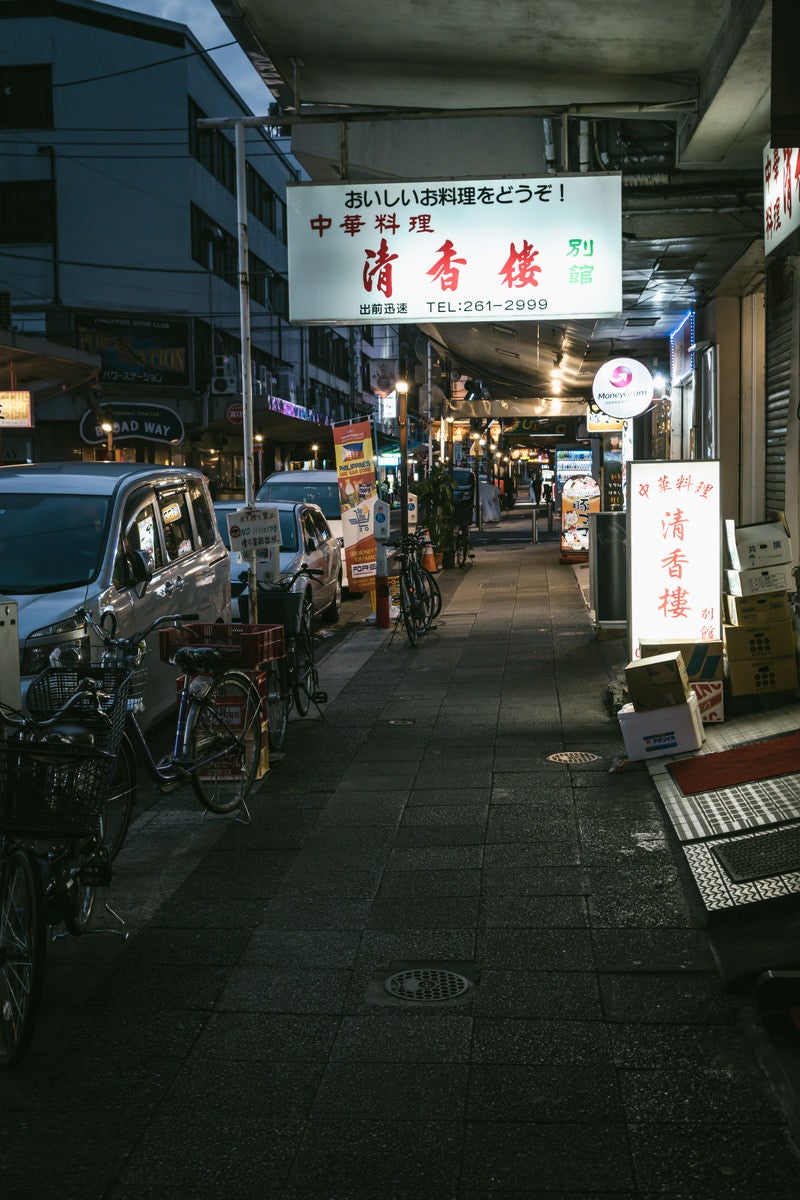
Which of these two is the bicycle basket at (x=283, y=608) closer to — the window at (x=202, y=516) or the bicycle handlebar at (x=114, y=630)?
the window at (x=202, y=516)

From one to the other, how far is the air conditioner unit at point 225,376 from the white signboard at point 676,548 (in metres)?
31.0

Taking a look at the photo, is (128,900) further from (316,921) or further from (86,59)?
(86,59)

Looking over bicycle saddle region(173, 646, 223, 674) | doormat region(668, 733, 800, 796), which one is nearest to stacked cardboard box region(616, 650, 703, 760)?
doormat region(668, 733, 800, 796)

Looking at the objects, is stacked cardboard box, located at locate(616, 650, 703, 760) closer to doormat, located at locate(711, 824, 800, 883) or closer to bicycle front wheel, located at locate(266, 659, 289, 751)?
doormat, located at locate(711, 824, 800, 883)

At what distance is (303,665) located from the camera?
1012 cm

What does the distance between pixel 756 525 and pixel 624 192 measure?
2.84 m

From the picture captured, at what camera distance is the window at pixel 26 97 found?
35688 millimetres

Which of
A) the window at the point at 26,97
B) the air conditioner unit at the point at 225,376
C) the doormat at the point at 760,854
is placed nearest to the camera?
the doormat at the point at 760,854

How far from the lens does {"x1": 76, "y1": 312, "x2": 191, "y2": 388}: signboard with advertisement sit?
36.1 m

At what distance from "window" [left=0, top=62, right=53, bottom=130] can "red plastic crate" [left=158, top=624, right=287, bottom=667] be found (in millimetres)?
32921

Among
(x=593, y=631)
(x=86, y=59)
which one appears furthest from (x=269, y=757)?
(x=86, y=59)

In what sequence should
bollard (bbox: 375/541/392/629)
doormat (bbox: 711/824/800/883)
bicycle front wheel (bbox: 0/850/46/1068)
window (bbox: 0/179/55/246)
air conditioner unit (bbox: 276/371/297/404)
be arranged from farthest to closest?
air conditioner unit (bbox: 276/371/297/404) < window (bbox: 0/179/55/246) < bollard (bbox: 375/541/392/629) < doormat (bbox: 711/824/800/883) < bicycle front wheel (bbox: 0/850/46/1068)

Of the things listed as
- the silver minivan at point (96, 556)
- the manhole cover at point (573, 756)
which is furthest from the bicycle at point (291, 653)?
the manhole cover at point (573, 756)

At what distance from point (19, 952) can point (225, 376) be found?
36131 millimetres
